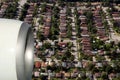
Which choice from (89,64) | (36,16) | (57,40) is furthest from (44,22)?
(89,64)

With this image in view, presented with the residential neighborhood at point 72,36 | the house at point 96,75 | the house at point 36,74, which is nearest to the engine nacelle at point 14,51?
the residential neighborhood at point 72,36

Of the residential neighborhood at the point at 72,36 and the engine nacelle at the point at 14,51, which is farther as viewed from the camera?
the residential neighborhood at the point at 72,36

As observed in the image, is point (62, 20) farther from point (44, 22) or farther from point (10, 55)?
point (10, 55)

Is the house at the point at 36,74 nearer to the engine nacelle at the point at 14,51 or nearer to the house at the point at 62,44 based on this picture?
the house at the point at 62,44

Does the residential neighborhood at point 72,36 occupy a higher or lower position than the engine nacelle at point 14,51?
lower

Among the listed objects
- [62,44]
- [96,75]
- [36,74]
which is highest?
[62,44]

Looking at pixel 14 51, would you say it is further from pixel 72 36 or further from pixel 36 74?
pixel 72 36

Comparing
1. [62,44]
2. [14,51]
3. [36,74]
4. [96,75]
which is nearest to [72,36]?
[62,44]
